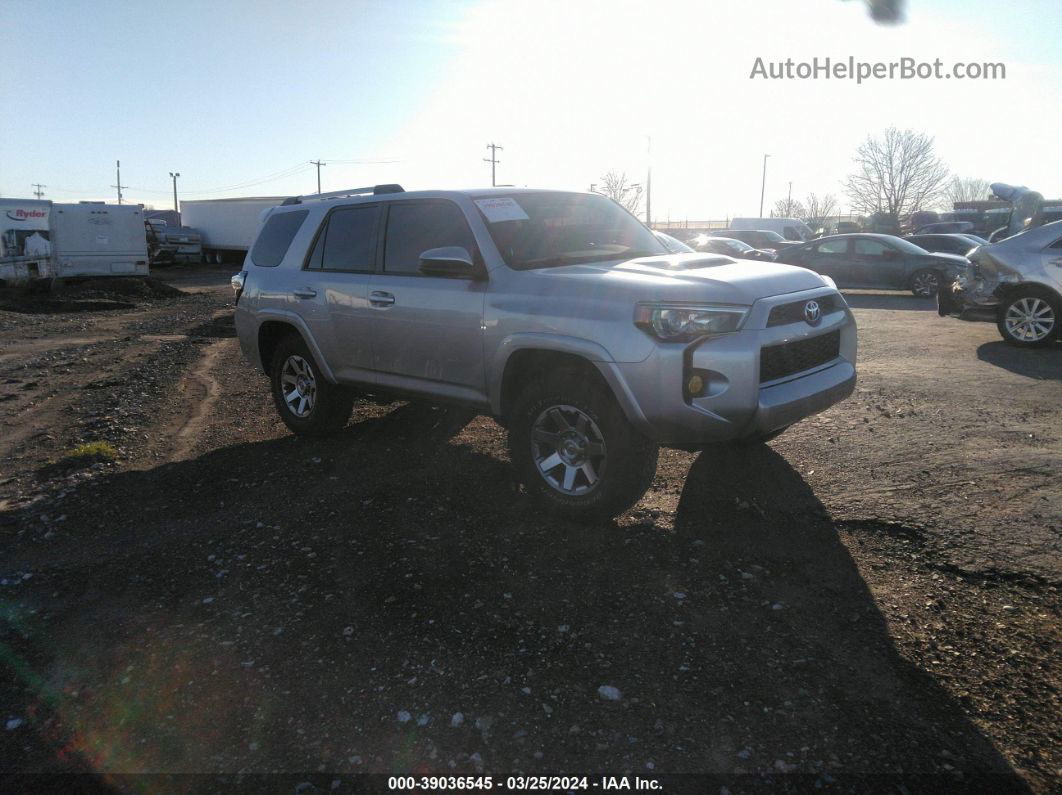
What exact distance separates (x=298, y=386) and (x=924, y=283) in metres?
14.9

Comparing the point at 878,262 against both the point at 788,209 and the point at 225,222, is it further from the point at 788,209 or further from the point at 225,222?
the point at 788,209

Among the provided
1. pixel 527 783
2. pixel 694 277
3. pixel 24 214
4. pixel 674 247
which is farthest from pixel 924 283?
pixel 24 214

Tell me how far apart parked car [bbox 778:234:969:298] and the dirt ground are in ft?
37.3

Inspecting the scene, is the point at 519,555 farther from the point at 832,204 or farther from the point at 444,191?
the point at 832,204

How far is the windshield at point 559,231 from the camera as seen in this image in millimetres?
4824

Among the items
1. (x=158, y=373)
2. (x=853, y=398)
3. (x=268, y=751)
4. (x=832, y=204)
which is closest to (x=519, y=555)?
(x=268, y=751)

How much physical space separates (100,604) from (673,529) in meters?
2.99

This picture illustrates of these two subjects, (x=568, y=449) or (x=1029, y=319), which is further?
(x=1029, y=319)

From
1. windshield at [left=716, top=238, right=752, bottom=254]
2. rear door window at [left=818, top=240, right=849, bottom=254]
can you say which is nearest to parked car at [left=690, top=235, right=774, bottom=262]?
windshield at [left=716, top=238, right=752, bottom=254]

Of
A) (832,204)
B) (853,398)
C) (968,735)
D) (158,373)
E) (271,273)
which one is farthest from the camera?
(832,204)

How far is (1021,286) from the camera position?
30.7ft

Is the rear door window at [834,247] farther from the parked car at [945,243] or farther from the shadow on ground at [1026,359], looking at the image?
the shadow on ground at [1026,359]

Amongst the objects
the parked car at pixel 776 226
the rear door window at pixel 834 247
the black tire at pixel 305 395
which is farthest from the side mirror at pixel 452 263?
the parked car at pixel 776 226

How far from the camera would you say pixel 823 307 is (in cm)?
450
